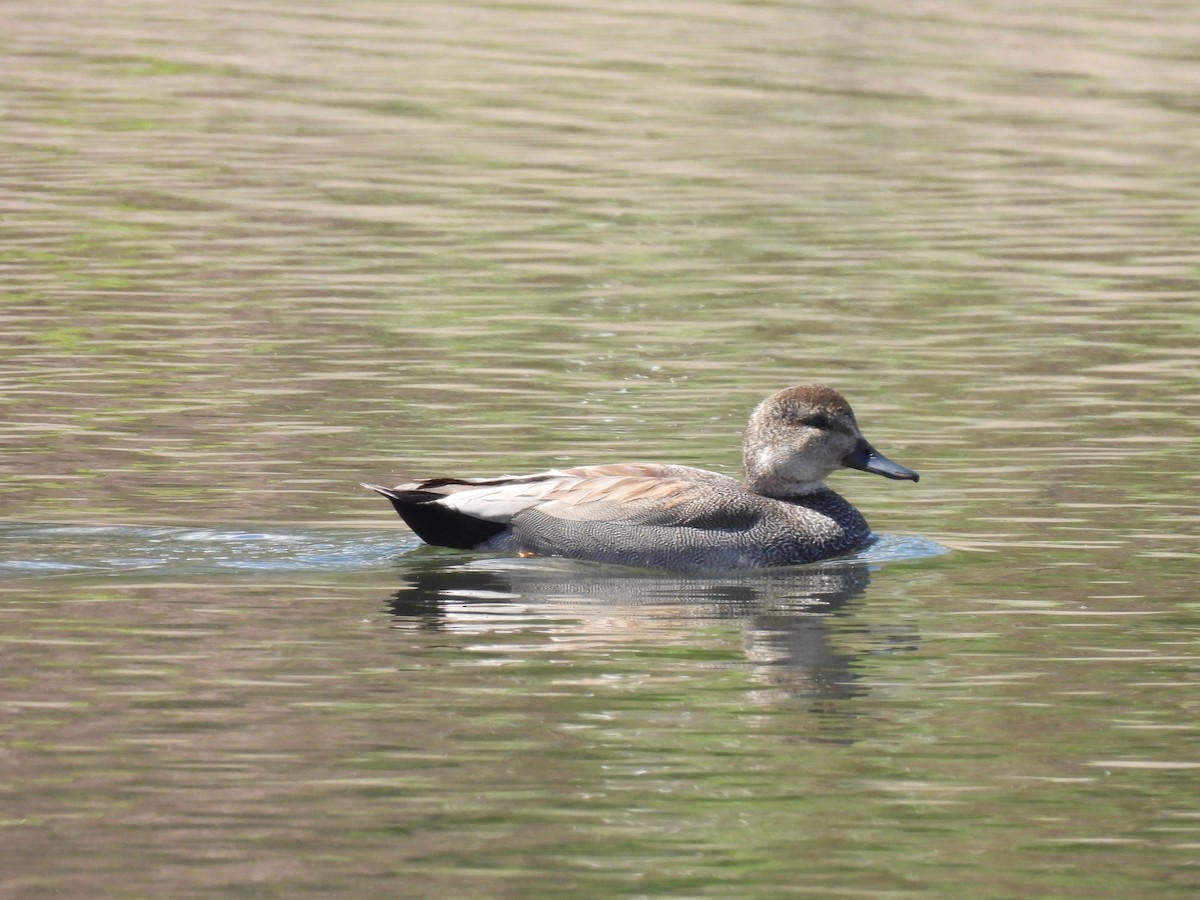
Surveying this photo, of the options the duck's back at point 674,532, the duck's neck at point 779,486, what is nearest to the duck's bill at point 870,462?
the duck's neck at point 779,486

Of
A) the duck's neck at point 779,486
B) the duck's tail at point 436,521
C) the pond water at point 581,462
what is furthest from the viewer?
the duck's neck at point 779,486

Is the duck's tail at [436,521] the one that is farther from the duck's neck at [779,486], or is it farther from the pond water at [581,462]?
the duck's neck at [779,486]

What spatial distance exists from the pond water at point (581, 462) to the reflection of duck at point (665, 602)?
0.13ft

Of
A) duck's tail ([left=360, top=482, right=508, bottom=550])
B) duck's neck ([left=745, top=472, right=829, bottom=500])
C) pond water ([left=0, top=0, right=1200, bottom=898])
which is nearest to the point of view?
pond water ([left=0, top=0, right=1200, bottom=898])

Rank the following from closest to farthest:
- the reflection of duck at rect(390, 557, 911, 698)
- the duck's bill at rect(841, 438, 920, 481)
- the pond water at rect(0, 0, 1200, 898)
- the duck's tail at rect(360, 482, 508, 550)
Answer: the pond water at rect(0, 0, 1200, 898)
the reflection of duck at rect(390, 557, 911, 698)
the duck's tail at rect(360, 482, 508, 550)
the duck's bill at rect(841, 438, 920, 481)

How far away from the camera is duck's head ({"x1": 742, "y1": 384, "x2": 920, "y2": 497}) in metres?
12.8

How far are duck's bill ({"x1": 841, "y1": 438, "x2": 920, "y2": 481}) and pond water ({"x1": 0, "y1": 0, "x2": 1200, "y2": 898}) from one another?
307mm

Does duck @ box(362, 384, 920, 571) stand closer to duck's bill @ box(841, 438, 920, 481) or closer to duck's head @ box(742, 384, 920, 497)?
duck's bill @ box(841, 438, 920, 481)

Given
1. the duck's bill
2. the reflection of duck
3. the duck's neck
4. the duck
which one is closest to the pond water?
the reflection of duck

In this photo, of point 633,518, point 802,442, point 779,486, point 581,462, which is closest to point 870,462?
point 802,442

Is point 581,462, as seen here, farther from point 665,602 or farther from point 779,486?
point 665,602

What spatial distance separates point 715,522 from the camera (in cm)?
1219

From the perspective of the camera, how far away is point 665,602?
1137 cm

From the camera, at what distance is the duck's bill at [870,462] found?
12.7 m
